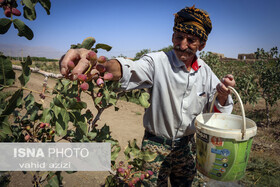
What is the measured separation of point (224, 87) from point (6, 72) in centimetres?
146

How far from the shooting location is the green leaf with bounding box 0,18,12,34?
88 cm

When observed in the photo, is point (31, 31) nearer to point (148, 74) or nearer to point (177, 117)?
point (148, 74)

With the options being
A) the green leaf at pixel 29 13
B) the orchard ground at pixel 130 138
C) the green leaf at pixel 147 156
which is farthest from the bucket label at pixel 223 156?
the orchard ground at pixel 130 138

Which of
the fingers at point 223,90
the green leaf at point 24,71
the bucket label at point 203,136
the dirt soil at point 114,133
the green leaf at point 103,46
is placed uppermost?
the green leaf at point 103,46

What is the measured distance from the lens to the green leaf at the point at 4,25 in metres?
0.88

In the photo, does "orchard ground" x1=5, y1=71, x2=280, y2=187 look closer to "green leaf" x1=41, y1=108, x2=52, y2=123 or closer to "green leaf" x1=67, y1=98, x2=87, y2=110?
"green leaf" x1=41, y1=108, x2=52, y2=123

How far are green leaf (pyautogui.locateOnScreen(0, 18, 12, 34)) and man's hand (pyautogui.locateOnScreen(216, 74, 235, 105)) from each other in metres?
1.46

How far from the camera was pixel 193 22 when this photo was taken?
1653 millimetres

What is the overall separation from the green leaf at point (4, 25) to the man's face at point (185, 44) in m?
1.23

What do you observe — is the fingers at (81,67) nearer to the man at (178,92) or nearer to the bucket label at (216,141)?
the man at (178,92)

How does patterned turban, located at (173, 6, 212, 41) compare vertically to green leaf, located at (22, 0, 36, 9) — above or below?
above

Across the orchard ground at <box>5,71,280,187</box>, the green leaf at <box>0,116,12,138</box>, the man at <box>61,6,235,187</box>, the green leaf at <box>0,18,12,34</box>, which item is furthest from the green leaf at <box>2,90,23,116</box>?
the orchard ground at <box>5,71,280,187</box>

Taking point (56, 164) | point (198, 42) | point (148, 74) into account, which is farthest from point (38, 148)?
point (198, 42)

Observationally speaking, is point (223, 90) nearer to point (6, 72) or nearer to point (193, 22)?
point (193, 22)
